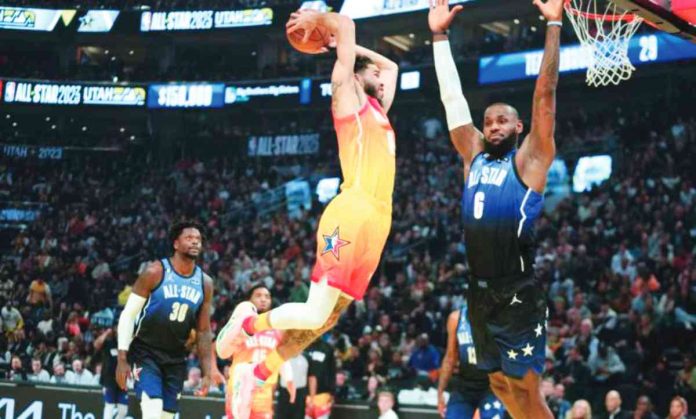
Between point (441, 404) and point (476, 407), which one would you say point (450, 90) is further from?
point (441, 404)

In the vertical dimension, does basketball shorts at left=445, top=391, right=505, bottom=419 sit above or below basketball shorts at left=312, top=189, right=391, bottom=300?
below

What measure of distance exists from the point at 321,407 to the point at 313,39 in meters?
7.04

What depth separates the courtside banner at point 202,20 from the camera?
33.3 metres

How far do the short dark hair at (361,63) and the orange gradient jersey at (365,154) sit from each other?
0.41 metres

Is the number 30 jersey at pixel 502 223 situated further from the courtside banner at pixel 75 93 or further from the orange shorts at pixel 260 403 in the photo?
the courtside banner at pixel 75 93

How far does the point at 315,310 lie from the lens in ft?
22.7

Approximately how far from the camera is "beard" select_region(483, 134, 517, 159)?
20.1 feet

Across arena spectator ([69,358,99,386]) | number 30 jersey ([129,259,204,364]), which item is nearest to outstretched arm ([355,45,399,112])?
number 30 jersey ([129,259,204,364])

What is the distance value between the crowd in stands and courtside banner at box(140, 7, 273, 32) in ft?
14.6

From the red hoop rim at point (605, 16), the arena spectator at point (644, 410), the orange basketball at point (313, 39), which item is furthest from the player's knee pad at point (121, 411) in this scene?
the red hoop rim at point (605, 16)

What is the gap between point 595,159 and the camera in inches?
898

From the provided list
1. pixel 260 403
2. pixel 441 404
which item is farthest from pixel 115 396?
pixel 441 404

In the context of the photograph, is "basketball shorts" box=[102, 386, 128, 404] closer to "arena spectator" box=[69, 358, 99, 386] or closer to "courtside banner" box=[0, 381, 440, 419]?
"courtside banner" box=[0, 381, 440, 419]

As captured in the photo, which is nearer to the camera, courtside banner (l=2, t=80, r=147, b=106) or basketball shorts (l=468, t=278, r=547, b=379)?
basketball shorts (l=468, t=278, r=547, b=379)
